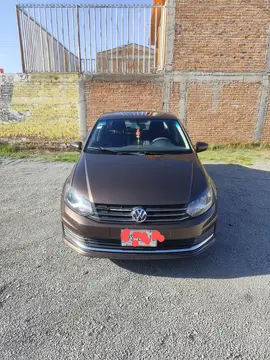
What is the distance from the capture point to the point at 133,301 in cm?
202

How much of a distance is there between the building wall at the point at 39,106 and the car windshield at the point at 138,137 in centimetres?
430

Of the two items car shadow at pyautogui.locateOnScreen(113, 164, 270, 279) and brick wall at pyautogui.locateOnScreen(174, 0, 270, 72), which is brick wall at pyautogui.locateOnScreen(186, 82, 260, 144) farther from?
car shadow at pyautogui.locateOnScreen(113, 164, 270, 279)

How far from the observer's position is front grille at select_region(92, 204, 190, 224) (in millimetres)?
2053

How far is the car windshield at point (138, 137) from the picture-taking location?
3098 mm

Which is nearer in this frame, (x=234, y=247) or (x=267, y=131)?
(x=234, y=247)

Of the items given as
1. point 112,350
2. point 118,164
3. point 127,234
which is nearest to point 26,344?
point 112,350

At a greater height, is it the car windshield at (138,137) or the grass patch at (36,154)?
the car windshield at (138,137)

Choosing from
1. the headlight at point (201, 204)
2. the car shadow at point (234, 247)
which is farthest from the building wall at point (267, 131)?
the headlight at point (201, 204)

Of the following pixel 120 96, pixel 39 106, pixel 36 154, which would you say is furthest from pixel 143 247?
pixel 39 106

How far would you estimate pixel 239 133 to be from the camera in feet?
25.0

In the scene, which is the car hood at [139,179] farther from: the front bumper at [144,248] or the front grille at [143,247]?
the front grille at [143,247]

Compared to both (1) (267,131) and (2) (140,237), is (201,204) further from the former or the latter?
(1) (267,131)

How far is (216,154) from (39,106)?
5568 mm

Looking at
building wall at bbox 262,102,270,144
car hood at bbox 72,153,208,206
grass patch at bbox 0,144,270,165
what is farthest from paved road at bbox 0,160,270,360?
building wall at bbox 262,102,270,144
